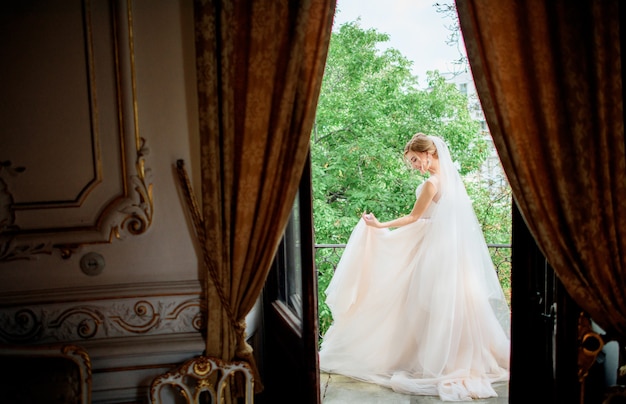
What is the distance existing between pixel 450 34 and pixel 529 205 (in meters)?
2.67

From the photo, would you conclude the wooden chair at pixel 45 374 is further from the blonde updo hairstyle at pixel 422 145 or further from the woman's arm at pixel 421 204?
the blonde updo hairstyle at pixel 422 145

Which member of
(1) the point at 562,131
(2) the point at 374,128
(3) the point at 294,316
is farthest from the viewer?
(2) the point at 374,128

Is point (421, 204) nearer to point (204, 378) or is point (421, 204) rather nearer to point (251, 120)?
point (251, 120)

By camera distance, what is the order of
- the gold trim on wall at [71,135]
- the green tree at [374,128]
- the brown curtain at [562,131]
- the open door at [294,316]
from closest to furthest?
the brown curtain at [562,131] → the gold trim on wall at [71,135] → the open door at [294,316] → the green tree at [374,128]

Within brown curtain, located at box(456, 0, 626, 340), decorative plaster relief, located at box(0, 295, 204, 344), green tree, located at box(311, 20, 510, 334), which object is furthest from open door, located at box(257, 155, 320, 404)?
green tree, located at box(311, 20, 510, 334)

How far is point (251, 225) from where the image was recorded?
5.65ft

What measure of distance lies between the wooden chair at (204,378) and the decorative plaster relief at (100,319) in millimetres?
137

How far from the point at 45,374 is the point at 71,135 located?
805 mm

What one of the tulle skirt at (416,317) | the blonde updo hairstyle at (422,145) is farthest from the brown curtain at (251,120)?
the blonde updo hairstyle at (422,145)

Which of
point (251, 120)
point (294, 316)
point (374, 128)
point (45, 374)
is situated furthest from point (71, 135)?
point (374, 128)

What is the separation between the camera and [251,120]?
1.69 metres

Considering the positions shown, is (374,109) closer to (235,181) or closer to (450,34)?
(450,34)

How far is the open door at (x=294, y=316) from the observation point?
1.82 metres

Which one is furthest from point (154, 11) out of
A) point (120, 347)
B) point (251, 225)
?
point (120, 347)
